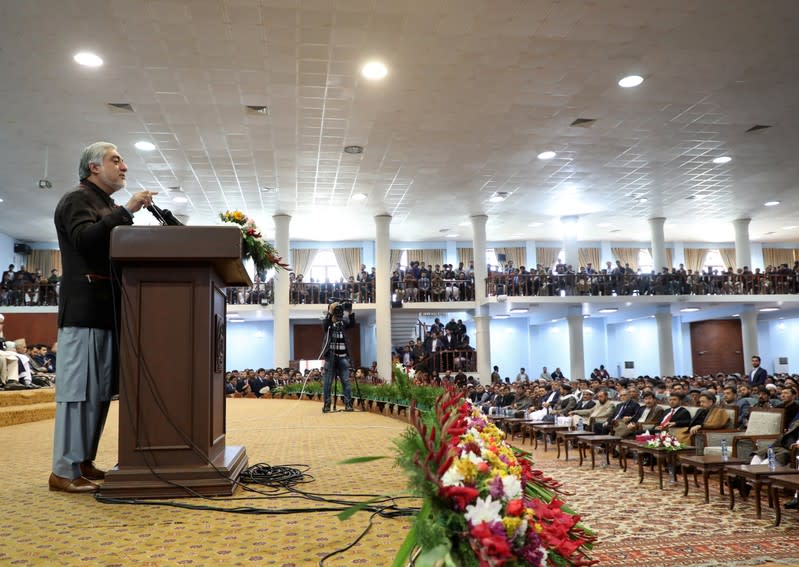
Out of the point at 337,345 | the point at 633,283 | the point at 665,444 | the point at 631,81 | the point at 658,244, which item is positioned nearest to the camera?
the point at 665,444

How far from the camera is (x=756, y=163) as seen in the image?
1525cm

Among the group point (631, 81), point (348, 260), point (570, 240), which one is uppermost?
point (631, 81)

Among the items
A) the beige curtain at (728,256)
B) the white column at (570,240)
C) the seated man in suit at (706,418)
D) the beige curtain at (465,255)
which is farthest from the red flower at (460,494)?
the beige curtain at (728,256)

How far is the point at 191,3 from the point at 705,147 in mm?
11519

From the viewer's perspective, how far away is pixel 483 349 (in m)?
18.9

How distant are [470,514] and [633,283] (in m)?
19.4

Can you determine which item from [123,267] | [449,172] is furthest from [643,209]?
[123,267]

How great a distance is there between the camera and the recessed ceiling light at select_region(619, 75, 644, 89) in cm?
1035

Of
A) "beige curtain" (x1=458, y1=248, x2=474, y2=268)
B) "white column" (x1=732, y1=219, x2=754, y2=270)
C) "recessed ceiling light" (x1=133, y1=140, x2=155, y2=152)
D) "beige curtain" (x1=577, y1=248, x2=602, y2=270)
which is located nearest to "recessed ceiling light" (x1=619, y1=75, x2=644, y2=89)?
"recessed ceiling light" (x1=133, y1=140, x2=155, y2=152)

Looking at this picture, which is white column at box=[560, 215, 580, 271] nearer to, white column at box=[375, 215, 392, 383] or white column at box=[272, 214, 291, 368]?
white column at box=[375, 215, 392, 383]

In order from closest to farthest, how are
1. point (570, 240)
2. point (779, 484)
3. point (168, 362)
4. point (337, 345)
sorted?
1. point (168, 362)
2. point (779, 484)
3. point (337, 345)
4. point (570, 240)

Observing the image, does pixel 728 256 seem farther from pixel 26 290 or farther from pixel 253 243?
pixel 253 243

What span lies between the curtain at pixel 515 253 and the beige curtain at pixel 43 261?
57.0ft

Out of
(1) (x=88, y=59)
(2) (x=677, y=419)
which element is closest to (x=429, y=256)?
(2) (x=677, y=419)
